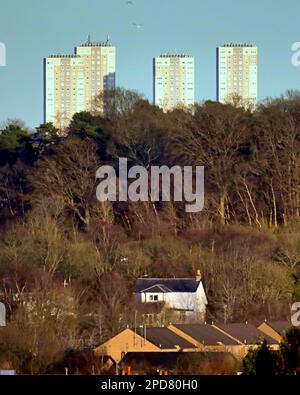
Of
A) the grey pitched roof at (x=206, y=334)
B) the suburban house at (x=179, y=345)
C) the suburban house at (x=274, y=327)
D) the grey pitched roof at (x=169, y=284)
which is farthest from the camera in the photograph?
the grey pitched roof at (x=169, y=284)

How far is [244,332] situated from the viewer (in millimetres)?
18828

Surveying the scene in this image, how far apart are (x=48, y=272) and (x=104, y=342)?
5.22 m

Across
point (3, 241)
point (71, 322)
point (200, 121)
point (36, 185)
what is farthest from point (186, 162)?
point (71, 322)

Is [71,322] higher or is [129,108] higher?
[129,108]

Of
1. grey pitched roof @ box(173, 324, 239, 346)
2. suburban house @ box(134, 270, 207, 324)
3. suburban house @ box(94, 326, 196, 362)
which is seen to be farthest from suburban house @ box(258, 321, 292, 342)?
suburban house @ box(134, 270, 207, 324)

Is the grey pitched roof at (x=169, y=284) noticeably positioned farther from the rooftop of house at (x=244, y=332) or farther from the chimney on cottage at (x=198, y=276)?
the rooftop of house at (x=244, y=332)

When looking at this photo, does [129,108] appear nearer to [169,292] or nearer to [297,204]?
[297,204]

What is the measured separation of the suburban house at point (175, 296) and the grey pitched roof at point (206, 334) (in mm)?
2327

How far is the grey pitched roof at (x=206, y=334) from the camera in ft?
57.5

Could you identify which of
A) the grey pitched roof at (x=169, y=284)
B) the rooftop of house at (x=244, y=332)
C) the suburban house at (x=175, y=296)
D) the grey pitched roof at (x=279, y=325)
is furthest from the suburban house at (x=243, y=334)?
the grey pitched roof at (x=169, y=284)

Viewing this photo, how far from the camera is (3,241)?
998 inches

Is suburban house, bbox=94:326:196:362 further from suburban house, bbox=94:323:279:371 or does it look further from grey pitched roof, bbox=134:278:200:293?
grey pitched roof, bbox=134:278:200:293

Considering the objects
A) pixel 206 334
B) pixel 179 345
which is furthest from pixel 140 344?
pixel 206 334

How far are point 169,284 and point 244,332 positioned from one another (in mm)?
5175
